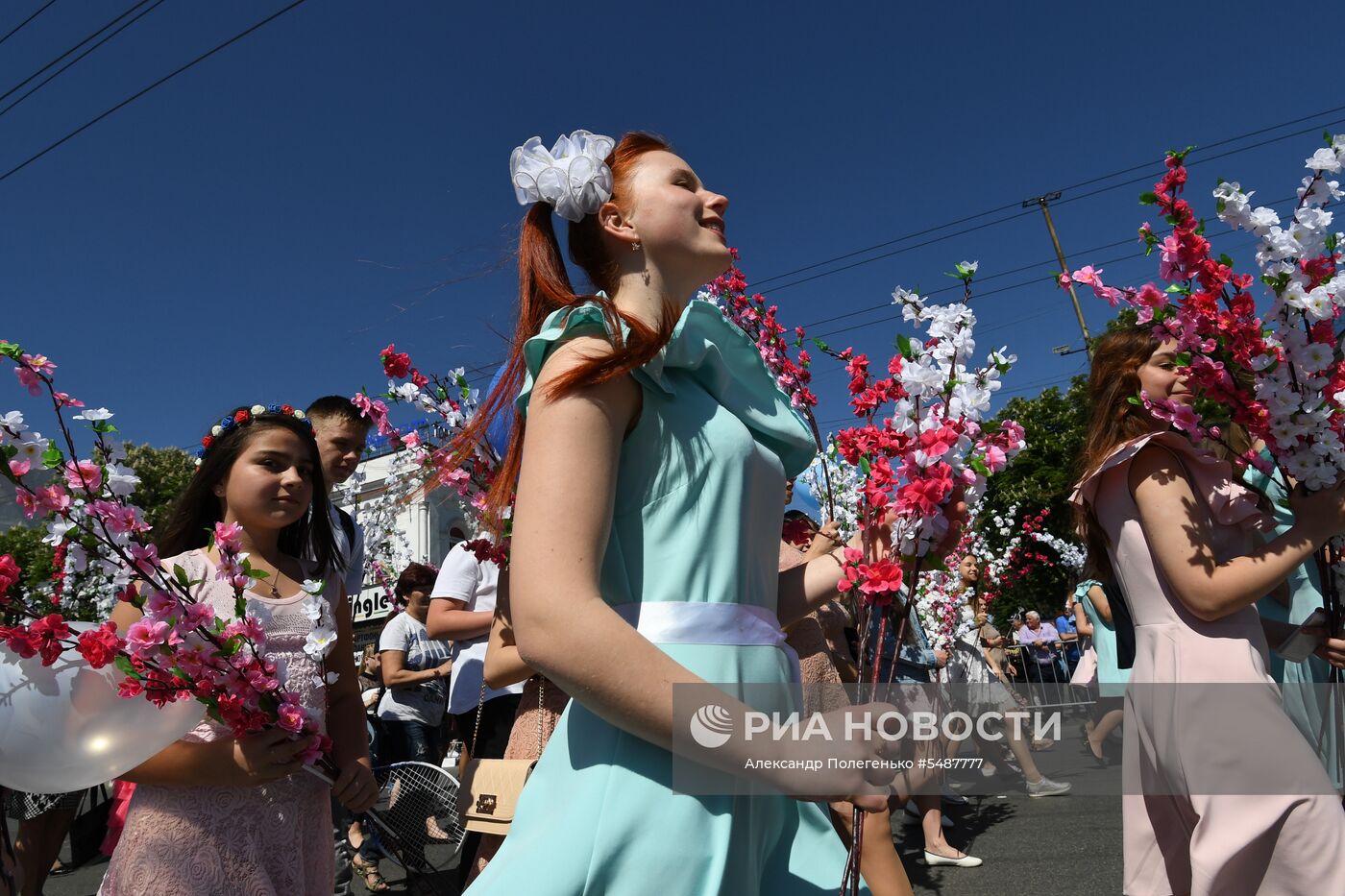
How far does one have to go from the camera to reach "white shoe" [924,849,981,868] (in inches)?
225

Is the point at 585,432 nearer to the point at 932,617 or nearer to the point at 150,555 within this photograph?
the point at 150,555

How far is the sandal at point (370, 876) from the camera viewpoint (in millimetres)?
5867

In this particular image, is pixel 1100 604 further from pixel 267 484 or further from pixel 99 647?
pixel 99 647

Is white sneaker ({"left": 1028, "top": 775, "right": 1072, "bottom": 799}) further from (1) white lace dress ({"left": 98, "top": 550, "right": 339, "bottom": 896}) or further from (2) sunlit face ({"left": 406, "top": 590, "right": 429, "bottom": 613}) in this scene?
(1) white lace dress ({"left": 98, "top": 550, "right": 339, "bottom": 896})

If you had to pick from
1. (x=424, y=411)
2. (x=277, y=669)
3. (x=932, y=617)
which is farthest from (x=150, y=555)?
(x=932, y=617)

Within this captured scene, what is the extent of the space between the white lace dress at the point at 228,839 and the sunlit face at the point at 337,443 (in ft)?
6.38

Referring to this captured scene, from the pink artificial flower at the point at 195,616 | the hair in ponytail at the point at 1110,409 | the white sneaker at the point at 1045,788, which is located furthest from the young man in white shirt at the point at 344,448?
the white sneaker at the point at 1045,788

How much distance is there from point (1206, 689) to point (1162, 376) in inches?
35.2

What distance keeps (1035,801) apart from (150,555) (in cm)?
753

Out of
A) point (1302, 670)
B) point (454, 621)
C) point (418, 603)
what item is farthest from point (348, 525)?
point (1302, 670)

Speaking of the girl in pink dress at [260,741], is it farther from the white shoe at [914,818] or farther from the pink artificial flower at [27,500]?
the white shoe at [914,818]

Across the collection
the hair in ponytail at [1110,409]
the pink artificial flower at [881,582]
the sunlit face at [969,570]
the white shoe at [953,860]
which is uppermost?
the sunlit face at [969,570]

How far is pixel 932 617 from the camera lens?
10.1 m

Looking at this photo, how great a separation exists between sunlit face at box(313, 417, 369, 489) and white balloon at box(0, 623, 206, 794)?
85.3 inches
